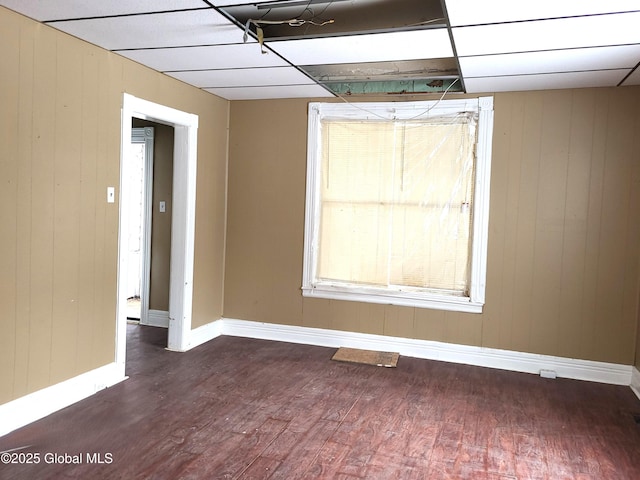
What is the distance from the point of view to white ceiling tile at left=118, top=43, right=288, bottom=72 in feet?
11.1

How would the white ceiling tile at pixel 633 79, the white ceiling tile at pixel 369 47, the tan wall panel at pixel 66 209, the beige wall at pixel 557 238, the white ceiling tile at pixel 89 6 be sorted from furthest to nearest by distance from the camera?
the beige wall at pixel 557 238 < the white ceiling tile at pixel 633 79 < the tan wall panel at pixel 66 209 < the white ceiling tile at pixel 369 47 < the white ceiling tile at pixel 89 6

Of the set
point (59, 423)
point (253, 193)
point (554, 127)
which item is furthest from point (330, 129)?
point (59, 423)

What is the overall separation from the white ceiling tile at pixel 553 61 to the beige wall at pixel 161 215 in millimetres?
3120

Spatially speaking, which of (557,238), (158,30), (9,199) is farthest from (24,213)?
(557,238)

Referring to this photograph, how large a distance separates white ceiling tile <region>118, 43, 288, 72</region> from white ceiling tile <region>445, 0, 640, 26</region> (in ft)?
4.32

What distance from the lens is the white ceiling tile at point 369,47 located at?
3.04 meters

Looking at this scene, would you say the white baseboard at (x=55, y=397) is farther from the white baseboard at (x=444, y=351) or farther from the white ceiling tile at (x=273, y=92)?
the white ceiling tile at (x=273, y=92)

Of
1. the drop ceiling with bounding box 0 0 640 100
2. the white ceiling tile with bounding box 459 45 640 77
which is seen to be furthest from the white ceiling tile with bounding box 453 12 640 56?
the white ceiling tile with bounding box 459 45 640 77

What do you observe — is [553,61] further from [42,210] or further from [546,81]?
[42,210]

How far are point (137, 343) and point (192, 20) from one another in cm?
306

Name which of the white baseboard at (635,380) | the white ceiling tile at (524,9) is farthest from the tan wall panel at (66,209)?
the white baseboard at (635,380)

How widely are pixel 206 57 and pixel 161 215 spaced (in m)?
2.24

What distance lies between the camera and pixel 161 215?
5.38m

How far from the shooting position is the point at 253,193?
16.6ft
